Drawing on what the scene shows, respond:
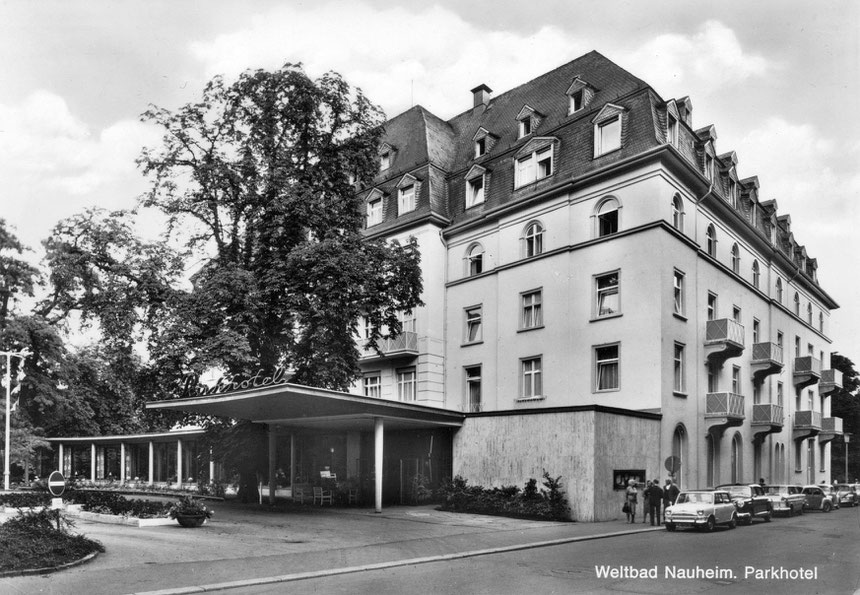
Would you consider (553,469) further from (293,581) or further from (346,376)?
(293,581)

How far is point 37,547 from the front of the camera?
13.5 m

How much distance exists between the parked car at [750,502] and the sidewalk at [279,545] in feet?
11.7

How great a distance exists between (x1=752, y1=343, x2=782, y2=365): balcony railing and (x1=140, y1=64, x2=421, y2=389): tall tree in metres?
17.4

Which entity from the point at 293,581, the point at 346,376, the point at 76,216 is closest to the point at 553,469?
the point at 346,376

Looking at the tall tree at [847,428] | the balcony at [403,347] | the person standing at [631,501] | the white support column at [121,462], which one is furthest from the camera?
the tall tree at [847,428]

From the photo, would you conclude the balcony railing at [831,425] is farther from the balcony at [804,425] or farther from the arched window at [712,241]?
the arched window at [712,241]

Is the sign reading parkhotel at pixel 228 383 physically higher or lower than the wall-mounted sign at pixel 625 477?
higher

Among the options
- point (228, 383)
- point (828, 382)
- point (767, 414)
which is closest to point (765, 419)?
point (767, 414)

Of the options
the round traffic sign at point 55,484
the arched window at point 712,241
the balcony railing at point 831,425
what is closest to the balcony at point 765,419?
the arched window at point 712,241

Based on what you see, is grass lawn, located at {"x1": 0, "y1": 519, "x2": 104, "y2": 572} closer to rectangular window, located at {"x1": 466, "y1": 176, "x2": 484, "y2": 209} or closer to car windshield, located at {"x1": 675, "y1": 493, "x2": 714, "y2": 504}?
car windshield, located at {"x1": 675, "y1": 493, "x2": 714, "y2": 504}

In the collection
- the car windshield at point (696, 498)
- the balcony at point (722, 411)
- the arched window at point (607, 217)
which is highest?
the arched window at point (607, 217)

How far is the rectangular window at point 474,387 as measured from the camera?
1380 inches

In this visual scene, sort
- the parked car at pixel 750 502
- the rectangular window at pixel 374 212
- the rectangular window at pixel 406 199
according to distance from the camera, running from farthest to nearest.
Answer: the rectangular window at pixel 374 212
the rectangular window at pixel 406 199
the parked car at pixel 750 502

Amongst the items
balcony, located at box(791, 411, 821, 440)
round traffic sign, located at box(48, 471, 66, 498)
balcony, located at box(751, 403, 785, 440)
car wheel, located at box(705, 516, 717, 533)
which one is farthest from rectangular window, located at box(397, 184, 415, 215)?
round traffic sign, located at box(48, 471, 66, 498)
